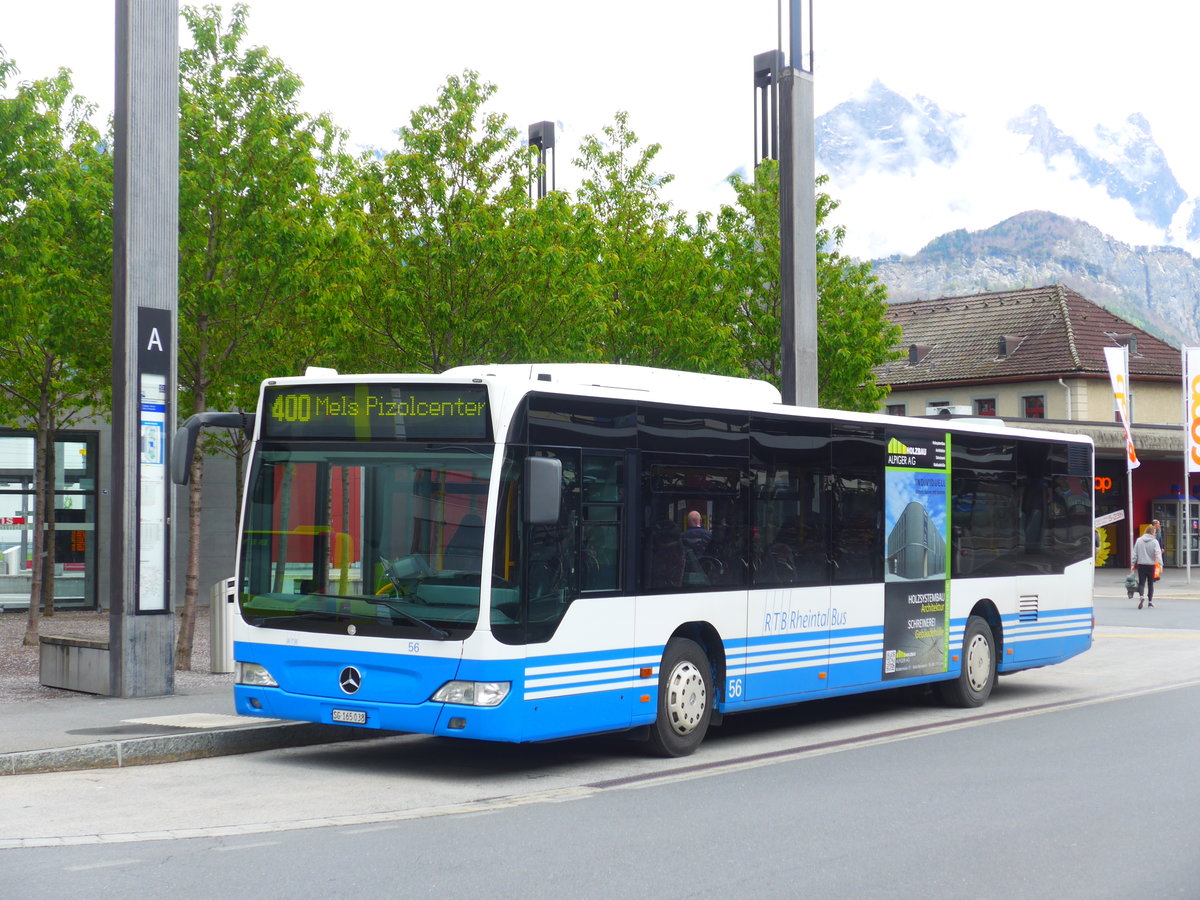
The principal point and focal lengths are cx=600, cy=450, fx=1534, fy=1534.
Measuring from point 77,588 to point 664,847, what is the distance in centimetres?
2106

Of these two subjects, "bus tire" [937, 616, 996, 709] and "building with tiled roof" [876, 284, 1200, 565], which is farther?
"building with tiled roof" [876, 284, 1200, 565]

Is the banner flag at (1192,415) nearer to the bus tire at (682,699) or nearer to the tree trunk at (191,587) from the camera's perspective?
the tree trunk at (191,587)

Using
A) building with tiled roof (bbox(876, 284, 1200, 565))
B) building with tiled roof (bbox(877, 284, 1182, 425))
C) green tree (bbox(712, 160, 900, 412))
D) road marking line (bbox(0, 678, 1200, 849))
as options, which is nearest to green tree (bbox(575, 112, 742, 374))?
green tree (bbox(712, 160, 900, 412))

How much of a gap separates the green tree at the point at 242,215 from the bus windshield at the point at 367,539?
17.2 feet

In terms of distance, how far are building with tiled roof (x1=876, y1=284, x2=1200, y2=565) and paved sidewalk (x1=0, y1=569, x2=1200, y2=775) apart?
3849 cm

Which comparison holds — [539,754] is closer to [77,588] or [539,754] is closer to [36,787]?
[36,787]

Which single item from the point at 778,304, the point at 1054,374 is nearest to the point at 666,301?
the point at 778,304

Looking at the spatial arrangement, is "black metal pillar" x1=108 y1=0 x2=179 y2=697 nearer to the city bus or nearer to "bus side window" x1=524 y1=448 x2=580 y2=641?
the city bus

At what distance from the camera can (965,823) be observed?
835 cm

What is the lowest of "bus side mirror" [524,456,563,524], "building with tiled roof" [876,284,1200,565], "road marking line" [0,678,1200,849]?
"road marking line" [0,678,1200,849]

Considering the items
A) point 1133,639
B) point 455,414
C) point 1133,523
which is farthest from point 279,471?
point 1133,523

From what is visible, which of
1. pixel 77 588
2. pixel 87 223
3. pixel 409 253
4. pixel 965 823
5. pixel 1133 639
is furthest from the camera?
pixel 77 588

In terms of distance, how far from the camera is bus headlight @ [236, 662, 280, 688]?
10379 millimetres

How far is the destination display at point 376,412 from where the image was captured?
984cm
